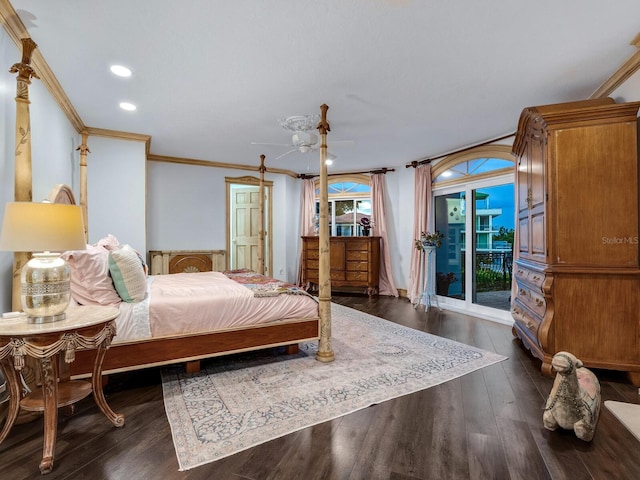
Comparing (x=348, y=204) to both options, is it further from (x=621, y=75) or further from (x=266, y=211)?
(x=621, y=75)

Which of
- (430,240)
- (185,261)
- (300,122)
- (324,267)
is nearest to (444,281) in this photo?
(430,240)

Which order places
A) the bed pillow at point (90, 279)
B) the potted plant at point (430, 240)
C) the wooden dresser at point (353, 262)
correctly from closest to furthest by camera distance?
the bed pillow at point (90, 279) → the potted plant at point (430, 240) → the wooden dresser at point (353, 262)

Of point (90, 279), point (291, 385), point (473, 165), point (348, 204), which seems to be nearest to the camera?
point (90, 279)

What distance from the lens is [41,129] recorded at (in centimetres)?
278

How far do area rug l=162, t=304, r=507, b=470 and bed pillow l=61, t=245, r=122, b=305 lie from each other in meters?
0.82

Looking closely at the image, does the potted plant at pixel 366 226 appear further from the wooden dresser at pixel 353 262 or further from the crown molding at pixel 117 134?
the crown molding at pixel 117 134

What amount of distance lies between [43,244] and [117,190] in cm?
299

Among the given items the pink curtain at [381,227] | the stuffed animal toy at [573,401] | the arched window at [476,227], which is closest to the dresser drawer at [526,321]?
the stuffed animal toy at [573,401]

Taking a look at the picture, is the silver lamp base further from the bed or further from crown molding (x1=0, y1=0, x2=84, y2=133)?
crown molding (x1=0, y1=0, x2=84, y2=133)

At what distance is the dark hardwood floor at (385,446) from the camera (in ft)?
5.16

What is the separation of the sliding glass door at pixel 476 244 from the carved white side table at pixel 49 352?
15.5 feet

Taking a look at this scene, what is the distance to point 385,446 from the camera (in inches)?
69.7

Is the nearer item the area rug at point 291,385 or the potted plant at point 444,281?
the area rug at point 291,385

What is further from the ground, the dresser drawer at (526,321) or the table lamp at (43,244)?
the table lamp at (43,244)
